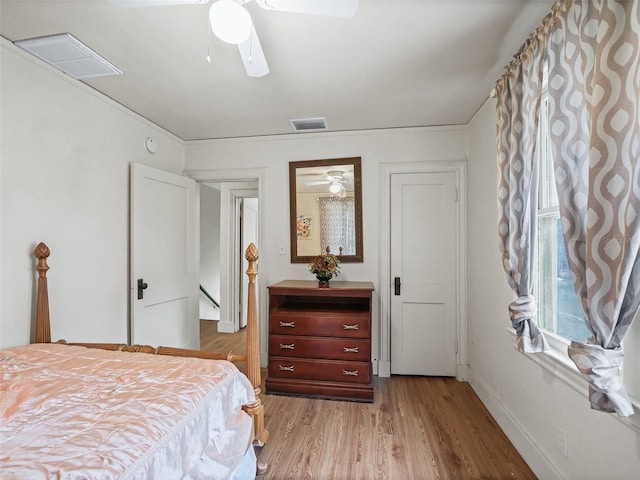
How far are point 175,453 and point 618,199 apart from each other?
5.61 ft

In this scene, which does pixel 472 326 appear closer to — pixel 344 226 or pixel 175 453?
pixel 344 226

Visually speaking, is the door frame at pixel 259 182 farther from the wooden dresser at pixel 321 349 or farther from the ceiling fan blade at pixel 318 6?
the ceiling fan blade at pixel 318 6

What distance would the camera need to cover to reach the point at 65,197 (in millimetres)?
2045

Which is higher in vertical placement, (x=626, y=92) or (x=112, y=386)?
(x=626, y=92)

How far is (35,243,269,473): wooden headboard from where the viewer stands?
1.65 meters

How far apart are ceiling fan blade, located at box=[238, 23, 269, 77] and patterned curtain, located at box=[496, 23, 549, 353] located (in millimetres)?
1400

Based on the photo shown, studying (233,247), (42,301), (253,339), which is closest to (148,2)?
(253,339)

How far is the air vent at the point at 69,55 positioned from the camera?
5.54 ft

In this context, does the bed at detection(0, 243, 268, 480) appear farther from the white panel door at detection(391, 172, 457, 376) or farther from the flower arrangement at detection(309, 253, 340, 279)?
the white panel door at detection(391, 172, 457, 376)

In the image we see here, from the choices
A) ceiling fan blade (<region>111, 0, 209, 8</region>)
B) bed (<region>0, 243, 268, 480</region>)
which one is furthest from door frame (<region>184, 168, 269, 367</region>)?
ceiling fan blade (<region>111, 0, 209, 8</region>)

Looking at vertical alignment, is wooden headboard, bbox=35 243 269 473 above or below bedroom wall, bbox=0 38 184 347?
below

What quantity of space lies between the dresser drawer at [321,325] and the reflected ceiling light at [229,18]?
6.98 feet

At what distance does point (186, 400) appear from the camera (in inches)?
45.4

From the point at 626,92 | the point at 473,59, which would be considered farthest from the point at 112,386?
the point at 473,59
